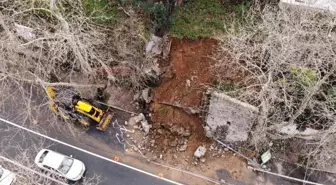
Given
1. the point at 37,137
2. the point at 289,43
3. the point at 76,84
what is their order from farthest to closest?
the point at 37,137
the point at 76,84
the point at 289,43

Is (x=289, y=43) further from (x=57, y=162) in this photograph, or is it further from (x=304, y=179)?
(x=57, y=162)

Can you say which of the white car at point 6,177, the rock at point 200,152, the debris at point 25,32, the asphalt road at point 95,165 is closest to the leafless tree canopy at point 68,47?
the debris at point 25,32

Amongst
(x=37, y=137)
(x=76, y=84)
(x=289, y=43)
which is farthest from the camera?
(x=37, y=137)

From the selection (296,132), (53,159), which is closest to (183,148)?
(296,132)

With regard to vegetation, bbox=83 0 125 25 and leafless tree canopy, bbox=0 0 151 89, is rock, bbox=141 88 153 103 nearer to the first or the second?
leafless tree canopy, bbox=0 0 151 89

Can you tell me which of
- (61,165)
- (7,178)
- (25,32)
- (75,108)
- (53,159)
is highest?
(25,32)

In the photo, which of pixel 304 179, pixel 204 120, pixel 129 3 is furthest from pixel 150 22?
pixel 304 179

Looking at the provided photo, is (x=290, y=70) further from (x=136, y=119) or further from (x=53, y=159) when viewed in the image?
(x=53, y=159)
